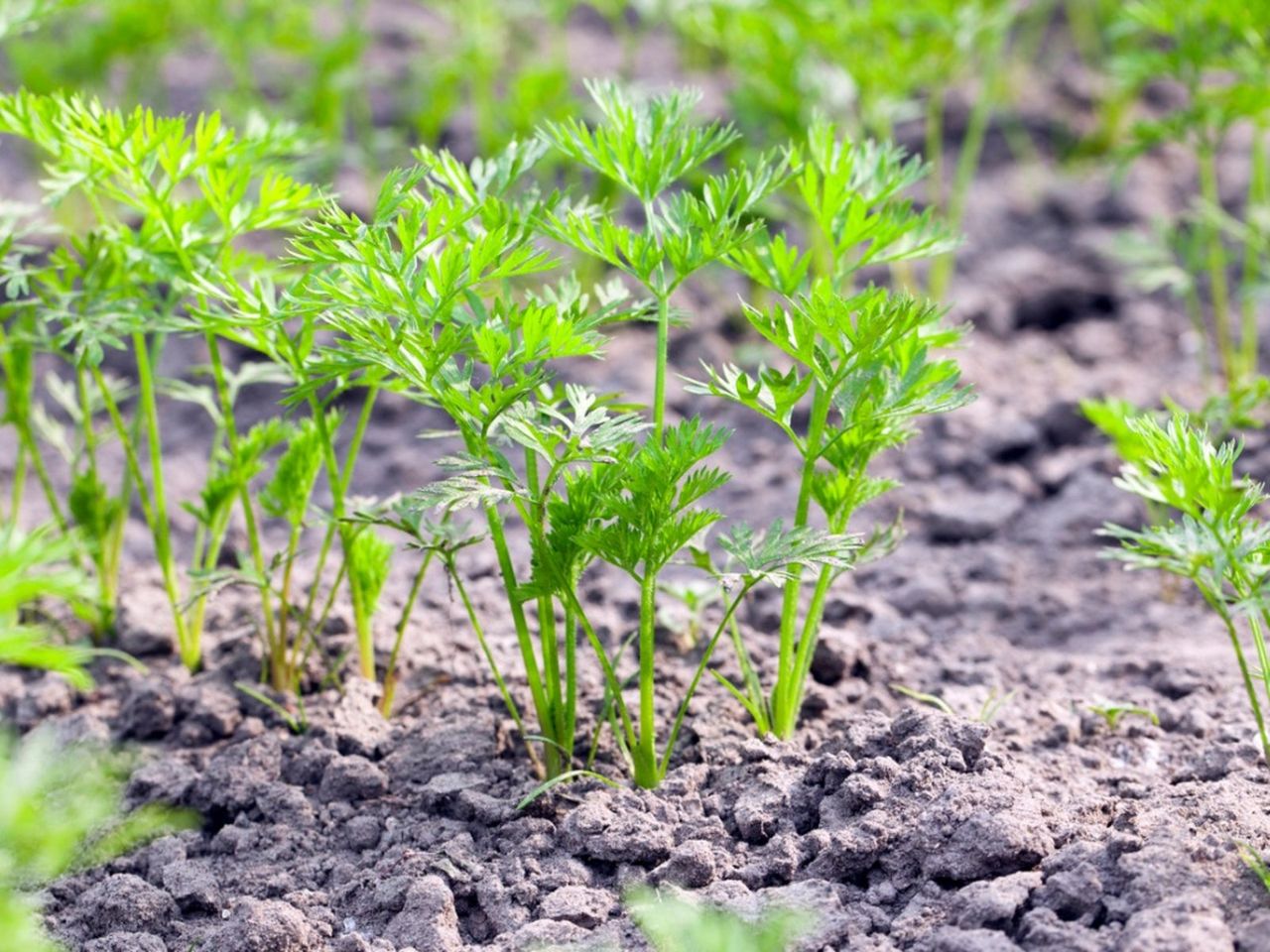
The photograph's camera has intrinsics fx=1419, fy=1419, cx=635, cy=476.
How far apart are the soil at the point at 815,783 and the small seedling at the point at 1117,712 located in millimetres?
23

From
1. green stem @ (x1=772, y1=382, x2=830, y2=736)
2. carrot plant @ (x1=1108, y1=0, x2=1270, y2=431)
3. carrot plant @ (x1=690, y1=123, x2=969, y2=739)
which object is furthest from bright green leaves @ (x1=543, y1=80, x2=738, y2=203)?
carrot plant @ (x1=1108, y1=0, x2=1270, y2=431)

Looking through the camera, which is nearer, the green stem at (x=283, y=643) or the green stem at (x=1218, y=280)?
the green stem at (x=283, y=643)

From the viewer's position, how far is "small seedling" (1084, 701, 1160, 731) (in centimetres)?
236

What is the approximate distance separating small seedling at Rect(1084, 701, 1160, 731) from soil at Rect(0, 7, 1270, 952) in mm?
23

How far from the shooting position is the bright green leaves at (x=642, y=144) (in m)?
2.11

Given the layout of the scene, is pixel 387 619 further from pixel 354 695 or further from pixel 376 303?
pixel 376 303

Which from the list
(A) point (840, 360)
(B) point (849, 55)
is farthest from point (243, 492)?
(B) point (849, 55)

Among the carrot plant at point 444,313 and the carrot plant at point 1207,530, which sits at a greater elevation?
the carrot plant at point 444,313

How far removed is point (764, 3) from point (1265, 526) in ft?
8.84

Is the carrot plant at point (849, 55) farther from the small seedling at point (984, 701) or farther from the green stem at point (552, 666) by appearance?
the green stem at point (552, 666)

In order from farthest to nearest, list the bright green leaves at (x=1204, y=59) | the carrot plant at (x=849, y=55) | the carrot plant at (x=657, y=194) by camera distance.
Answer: the carrot plant at (x=849, y=55), the bright green leaves at (x=1204, y=59), the carrot plant at (x=657, y=194)

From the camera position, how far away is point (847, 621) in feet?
9.44

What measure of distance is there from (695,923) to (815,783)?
458mm

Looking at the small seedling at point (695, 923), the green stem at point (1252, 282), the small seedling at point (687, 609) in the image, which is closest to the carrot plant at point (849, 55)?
the green stem at point (1252, 282)
